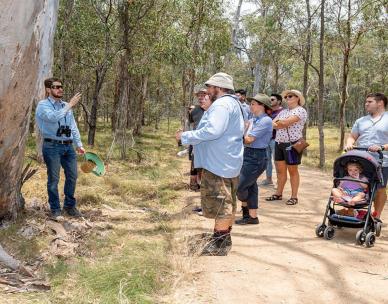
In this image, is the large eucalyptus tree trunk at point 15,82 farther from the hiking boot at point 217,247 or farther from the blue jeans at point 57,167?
the hiking boot at point 217,247

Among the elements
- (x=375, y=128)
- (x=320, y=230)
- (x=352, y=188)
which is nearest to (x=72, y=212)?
A: (x=320, y=230)

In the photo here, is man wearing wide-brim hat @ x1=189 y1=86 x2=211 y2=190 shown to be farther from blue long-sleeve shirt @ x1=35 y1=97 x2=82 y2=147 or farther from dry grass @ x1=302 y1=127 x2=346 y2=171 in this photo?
dry grass @ x1=302 y1=127 x2=346 y2=171

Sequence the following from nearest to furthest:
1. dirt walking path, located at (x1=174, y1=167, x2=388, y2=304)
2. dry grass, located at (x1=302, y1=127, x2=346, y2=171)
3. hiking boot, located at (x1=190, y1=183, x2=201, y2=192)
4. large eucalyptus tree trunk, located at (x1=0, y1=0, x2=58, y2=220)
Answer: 1. dirt walking path, located at (x1=174, y1=167, x2=388, y2=304)
2. large eucalyptus tree trunk, located at (x1=0, y1=0, x2=58, y2=220)
3. hiking boot, located at (x1=190, y1=183, x2=201, y2=192)
4. dry grass, located at (x1=302, y1=127, x2=346, y2=171)

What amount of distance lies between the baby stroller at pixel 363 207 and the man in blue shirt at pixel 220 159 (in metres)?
1.61

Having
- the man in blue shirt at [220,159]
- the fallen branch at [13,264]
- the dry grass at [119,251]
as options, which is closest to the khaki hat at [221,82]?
the man in blue shirt at [220,159]

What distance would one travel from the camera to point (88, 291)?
3.78 meters

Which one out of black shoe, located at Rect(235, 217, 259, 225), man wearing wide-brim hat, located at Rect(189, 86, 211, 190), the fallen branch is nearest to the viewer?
the fallen branch

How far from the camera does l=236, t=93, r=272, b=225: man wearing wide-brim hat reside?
20.3 feet

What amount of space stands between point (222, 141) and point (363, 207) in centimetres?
221

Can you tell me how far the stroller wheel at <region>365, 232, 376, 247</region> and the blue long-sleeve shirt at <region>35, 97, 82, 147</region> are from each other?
417cm

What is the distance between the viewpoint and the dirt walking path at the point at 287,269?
404 cm

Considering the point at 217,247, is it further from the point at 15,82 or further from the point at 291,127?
the point at 291,127

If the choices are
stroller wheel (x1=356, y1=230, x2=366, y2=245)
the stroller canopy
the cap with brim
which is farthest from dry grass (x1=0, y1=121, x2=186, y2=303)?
the stroller canopy

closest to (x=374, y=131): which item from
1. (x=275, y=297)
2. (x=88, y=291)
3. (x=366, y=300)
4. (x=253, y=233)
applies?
(x=253, y=233)
